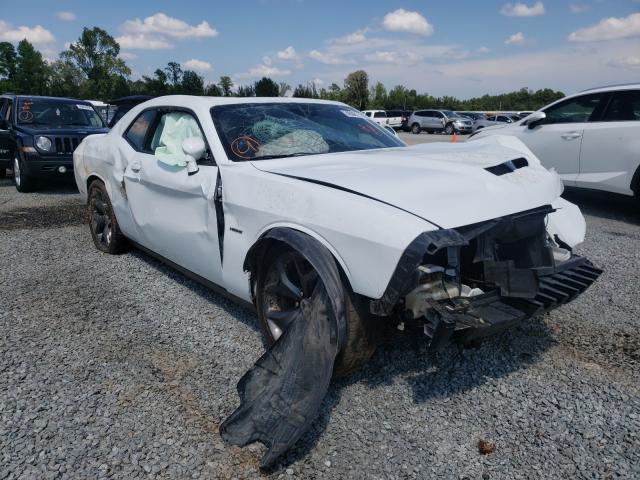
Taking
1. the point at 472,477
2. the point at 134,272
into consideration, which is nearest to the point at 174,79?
the point at 134,272

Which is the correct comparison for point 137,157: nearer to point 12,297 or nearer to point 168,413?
point 12,297

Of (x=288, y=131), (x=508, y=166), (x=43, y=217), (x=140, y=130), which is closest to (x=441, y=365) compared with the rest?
(x=508, y=166)

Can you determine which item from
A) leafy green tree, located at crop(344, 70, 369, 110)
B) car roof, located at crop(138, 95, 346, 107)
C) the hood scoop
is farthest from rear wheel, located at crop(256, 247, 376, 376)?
leafy green tree, located at crop(344, 70, 369, 110)

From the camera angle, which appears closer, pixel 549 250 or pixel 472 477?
pixel 472 477

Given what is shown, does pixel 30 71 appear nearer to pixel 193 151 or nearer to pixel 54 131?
pixel 54 131

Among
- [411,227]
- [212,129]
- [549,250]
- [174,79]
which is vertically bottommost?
[549,250]

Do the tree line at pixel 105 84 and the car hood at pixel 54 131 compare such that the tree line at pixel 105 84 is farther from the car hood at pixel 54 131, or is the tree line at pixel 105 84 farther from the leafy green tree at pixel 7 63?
the car hood at pixel 54 131

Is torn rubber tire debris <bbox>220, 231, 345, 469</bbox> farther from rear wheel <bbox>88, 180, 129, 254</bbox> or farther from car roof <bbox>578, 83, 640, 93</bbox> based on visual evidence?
car roof <bbox>578, 83, 640, 93</bbox>

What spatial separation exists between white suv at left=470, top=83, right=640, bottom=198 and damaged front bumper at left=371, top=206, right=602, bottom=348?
4.21m

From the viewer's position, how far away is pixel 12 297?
4004mm

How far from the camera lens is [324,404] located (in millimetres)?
2564

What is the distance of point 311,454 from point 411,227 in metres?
1.09

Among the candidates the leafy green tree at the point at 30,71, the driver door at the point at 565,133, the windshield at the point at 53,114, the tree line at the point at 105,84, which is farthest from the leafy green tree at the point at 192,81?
the driver door at the point at 565,133

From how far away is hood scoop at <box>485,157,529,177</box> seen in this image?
2.78 m
